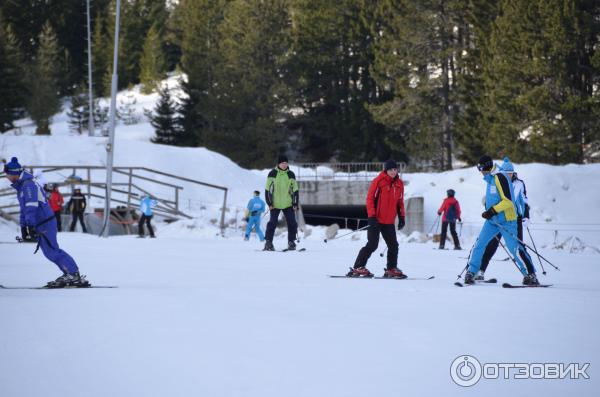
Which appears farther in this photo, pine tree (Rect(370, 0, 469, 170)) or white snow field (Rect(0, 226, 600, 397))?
pine tree (Rect(370, 0, 469, 170))

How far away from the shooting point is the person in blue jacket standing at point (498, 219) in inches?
388

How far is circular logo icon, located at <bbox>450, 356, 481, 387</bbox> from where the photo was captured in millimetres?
4867

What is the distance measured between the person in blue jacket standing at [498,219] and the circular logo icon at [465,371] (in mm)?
4691

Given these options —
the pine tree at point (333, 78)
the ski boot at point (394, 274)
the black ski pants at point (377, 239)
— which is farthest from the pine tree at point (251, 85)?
the ski boot at point (394, 274)

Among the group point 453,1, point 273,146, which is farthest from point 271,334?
point 273,146

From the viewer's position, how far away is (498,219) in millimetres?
9914

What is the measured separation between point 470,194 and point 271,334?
85.5 feet

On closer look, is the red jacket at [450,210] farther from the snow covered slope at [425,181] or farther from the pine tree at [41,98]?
the pine tree at [41,98]

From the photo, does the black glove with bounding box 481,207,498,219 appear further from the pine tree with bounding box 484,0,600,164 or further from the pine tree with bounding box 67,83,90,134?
the pine tree with bounding box 67,83,90,134

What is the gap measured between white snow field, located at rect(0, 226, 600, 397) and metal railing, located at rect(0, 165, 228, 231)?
1731cm

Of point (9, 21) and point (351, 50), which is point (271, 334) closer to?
point (351, 50)

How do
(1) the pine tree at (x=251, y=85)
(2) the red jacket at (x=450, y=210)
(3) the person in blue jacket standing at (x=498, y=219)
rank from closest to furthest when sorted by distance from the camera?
(3) the person in blue jacket standing at (x=498, y=219)
(2) the red jacket at (x=450, y=210)
(1) the pine tree at (x=251, y=85)

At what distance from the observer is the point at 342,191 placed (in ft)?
120

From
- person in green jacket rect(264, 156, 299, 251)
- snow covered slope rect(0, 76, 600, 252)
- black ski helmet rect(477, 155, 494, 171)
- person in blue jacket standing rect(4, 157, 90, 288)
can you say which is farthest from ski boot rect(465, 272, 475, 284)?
snow covered slope rect(0, 76, 600, 252)
